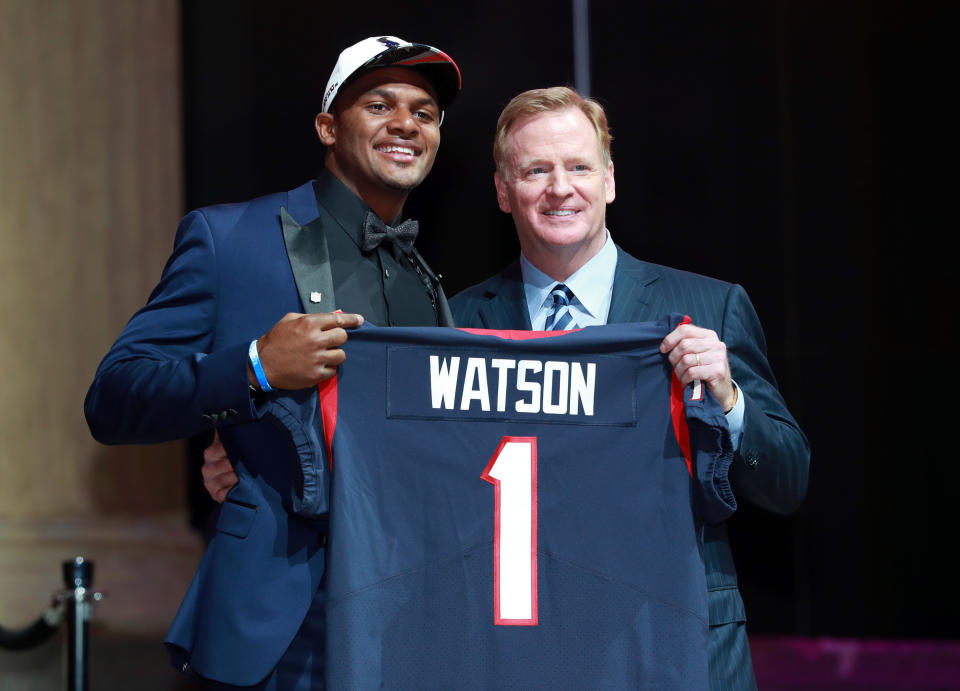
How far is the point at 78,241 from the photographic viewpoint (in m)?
4.59

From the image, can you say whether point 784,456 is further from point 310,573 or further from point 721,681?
point 310,573

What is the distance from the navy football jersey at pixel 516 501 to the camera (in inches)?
80.3

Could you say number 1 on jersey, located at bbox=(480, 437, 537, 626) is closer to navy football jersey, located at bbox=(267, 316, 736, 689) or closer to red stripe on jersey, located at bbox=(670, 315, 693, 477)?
navy football jersey, located at bbox=(267, 316, 736, 689)

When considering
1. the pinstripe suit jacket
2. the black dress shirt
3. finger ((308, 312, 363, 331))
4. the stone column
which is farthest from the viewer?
the stone column

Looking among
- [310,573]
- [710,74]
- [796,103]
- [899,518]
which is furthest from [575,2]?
[310,573]

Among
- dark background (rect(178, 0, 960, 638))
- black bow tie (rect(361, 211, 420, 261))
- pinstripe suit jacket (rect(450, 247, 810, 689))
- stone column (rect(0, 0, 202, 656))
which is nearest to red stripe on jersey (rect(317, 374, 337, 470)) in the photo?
black bow tie (rect(361, 211, 420, 261))

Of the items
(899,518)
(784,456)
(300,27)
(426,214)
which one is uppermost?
(300,27)

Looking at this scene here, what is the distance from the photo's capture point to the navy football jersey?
2.04 m

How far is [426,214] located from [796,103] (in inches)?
64.3

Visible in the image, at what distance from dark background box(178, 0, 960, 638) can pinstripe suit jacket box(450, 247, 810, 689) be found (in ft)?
6.12

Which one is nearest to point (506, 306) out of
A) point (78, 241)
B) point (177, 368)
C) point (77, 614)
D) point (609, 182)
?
point (609, 182)

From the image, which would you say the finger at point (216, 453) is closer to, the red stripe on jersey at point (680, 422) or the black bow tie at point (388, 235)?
the black bow tie at point (388, 235)

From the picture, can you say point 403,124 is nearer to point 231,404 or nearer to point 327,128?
point 327,128

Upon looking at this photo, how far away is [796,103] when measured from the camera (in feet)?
14.5
